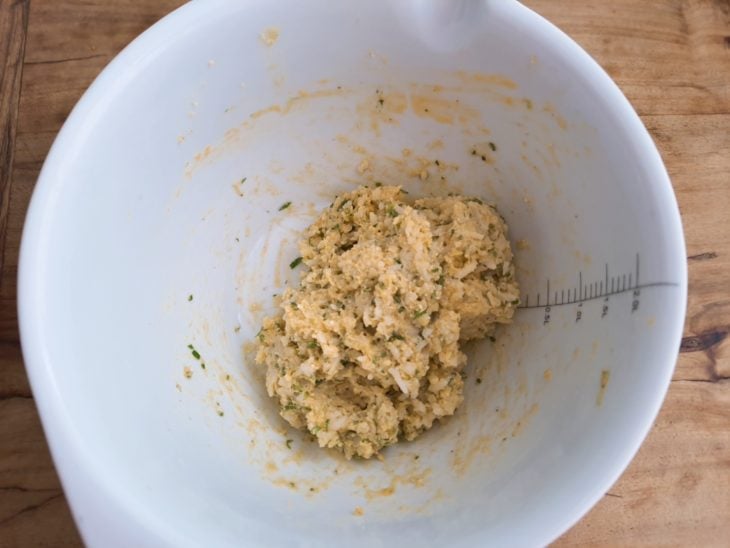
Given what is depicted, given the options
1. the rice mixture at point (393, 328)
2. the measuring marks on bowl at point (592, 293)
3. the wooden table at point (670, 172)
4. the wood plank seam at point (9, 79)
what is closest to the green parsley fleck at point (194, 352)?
the rice mixture at point (393, 328)

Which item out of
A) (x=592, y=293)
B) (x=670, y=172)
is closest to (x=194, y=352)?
(x=592, y=293)

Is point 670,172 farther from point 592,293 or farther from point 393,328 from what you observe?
point 393,328

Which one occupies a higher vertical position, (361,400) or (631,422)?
(631,422)

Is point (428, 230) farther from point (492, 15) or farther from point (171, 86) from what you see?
point (171, 86)

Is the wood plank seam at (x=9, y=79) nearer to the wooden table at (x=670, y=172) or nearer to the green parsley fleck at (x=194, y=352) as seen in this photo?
the wooden table at (x=670, y=172)

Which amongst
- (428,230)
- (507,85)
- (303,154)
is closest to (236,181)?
(303,154)

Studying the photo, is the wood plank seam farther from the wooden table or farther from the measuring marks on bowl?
the measuring marks on bowl
